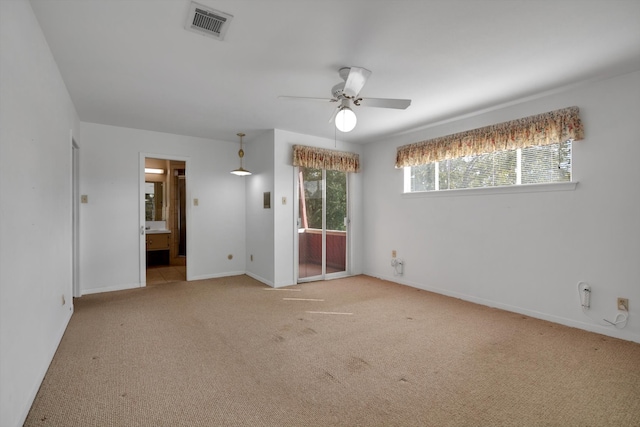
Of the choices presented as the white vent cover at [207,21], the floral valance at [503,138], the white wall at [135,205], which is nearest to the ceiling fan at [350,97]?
the white vent cover at [207,21]

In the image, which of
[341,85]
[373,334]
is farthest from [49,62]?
[373,334]

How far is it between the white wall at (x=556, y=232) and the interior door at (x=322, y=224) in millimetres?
1297

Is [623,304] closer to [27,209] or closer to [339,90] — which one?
[339,90]

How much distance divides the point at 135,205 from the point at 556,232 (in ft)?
18.5

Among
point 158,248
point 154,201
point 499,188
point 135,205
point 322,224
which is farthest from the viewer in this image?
point 154,201

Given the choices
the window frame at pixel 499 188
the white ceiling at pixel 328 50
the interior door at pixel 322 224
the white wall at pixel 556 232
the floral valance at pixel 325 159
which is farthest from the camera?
the interior door at pixel 322 224

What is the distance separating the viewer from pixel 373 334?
303cm

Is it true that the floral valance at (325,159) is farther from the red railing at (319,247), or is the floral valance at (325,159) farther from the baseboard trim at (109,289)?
the baseboard trim at (109,289)

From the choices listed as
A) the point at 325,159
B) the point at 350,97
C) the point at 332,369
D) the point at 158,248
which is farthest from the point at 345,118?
the point at 158,248

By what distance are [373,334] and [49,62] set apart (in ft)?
12.0

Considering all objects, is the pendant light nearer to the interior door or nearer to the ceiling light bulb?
the interior door

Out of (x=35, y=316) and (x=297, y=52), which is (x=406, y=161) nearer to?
(x=297, y=52)

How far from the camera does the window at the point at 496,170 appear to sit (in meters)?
3.40

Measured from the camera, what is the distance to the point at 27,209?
1.89 m
